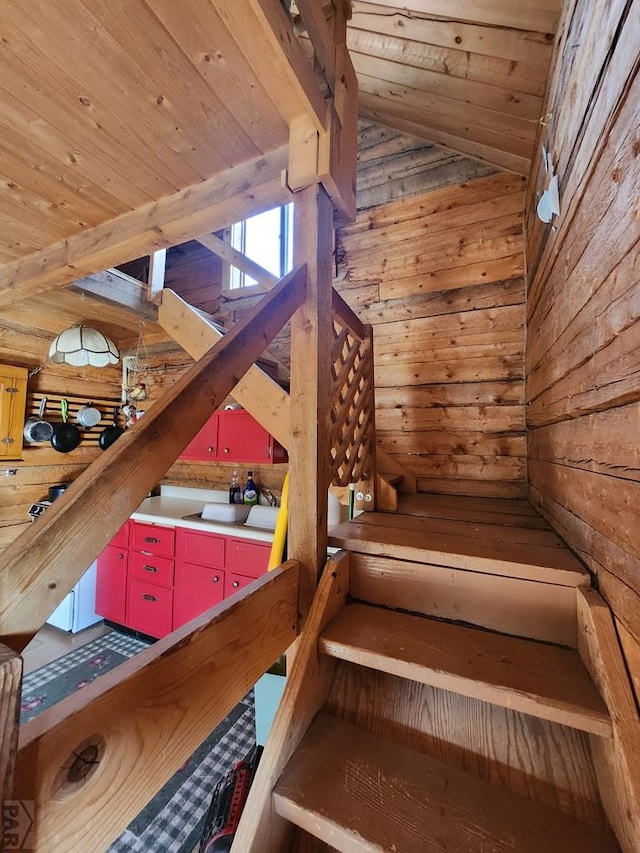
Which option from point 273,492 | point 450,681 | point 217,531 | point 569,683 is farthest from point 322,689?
point 273,492

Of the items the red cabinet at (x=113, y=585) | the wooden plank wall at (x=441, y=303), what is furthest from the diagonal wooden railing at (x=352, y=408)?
the red cabinet at (x=113, y=585)

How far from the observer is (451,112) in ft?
6.68

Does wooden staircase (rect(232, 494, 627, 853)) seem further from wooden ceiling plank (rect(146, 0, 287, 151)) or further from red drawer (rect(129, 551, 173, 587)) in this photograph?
red drawer (rect(129, 551, 173, 587))

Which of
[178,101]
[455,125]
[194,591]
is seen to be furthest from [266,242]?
[194,591]

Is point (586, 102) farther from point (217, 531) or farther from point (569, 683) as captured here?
point (217, 531)

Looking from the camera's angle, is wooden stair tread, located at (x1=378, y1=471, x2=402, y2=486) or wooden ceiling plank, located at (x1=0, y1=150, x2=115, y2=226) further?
wooden stair tread, located at (x1=378, y1=471, x2=402, y2=486)

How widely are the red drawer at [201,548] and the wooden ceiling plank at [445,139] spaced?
126 inches

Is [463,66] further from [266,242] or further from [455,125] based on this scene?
[266,242]

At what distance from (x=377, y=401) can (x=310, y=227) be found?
5.54 feet

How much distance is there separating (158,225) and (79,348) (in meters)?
1.44

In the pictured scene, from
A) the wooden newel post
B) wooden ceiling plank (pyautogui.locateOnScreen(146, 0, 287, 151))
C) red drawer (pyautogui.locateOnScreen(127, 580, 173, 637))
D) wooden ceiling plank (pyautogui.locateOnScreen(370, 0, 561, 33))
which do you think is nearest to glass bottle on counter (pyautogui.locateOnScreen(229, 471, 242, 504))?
red drawer (pyautogui.locateOnScreen(127, 580, 173, 637))

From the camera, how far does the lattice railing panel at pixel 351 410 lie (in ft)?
4.38

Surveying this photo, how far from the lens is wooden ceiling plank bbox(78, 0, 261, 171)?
856 millimetres

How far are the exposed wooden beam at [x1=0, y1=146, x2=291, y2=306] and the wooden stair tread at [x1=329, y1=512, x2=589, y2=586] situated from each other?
4.17 feet
